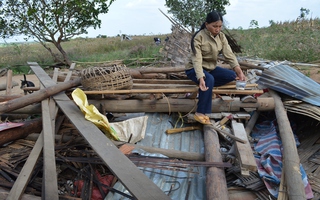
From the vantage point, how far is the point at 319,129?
354cm

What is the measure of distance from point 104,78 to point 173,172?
1.56 metres

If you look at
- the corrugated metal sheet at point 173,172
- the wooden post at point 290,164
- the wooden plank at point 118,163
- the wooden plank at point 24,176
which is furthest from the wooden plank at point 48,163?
the wooden post at point 290,164

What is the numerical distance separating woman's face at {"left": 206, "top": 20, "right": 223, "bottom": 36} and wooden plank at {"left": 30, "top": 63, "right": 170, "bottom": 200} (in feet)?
6.23

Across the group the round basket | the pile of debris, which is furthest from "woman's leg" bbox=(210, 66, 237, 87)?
the round basket

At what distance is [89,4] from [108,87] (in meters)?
8.65

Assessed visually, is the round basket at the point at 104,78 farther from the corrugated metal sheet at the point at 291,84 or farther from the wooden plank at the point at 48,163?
the corrugated metal sheet at the point at 291,84

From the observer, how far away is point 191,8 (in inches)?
751

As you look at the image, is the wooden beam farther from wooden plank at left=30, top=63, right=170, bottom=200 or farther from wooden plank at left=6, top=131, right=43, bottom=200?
wooden plank at left=6, top=131, right=43, bottom=200

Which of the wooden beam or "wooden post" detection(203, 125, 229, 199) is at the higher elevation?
the wooden beam

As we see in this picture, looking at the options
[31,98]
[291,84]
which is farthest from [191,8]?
[31,98]

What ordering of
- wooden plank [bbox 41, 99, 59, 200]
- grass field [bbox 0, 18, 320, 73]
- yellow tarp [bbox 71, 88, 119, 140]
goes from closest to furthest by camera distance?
wooden plank [bbox 41, 99, 59, 200] < yellow tarp [bbox 71, 88, 119, 140] < grass field [bbox 0, 18, 320, 73]

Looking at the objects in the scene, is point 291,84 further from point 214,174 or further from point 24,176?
point 24,176

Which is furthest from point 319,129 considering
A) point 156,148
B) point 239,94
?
point 156,148

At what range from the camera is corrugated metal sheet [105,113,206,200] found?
2496 mm
